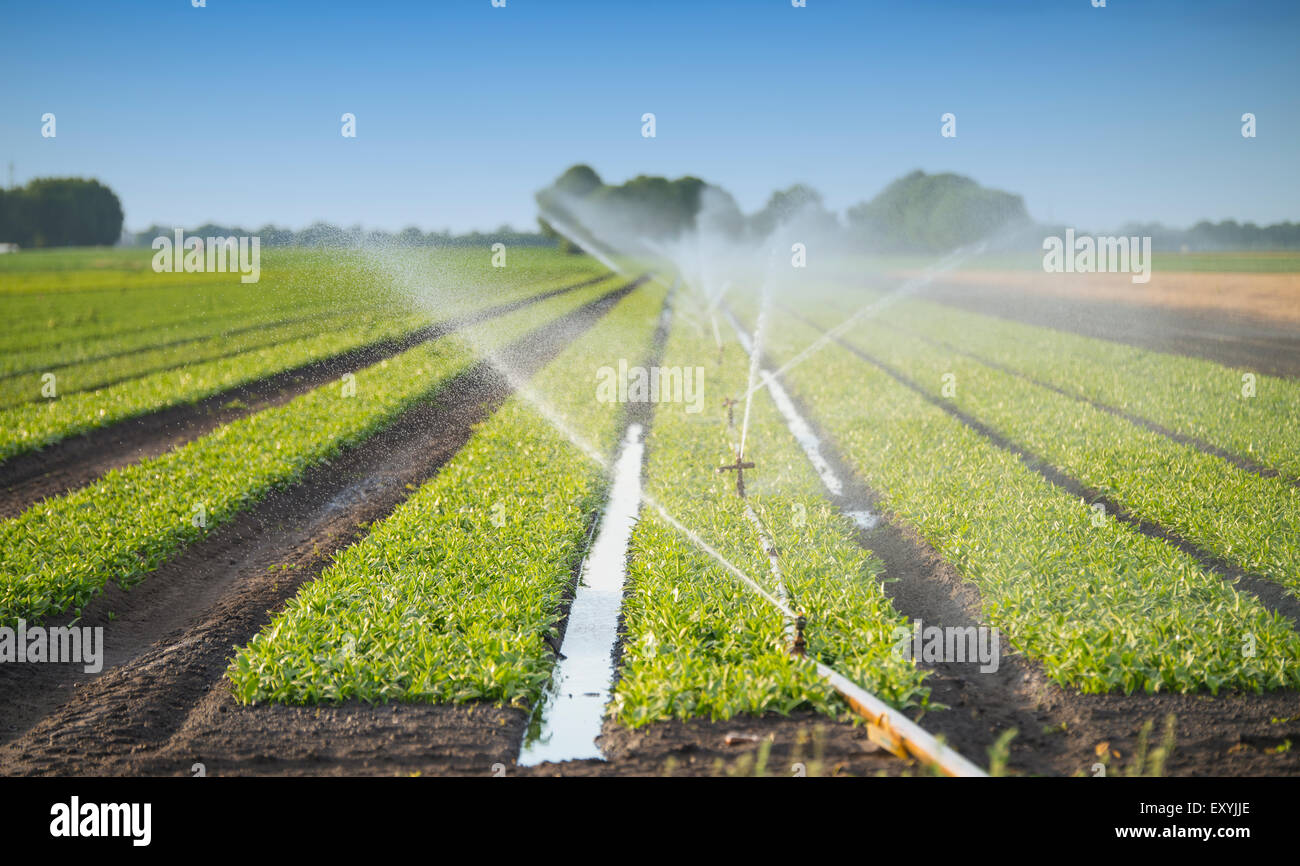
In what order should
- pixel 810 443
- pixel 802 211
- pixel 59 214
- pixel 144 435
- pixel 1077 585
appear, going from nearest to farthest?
pixel 1077 585, pixel 810 443, pixel 144 435, pixel 59 214, pixel 802 211

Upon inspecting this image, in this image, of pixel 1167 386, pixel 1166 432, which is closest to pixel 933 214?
pixel 1167 386

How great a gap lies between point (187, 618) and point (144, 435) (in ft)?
29.1

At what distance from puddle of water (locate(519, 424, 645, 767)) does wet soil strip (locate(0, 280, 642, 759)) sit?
5.21ft

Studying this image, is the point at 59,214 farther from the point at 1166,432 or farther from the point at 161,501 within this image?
the point at 1166,432

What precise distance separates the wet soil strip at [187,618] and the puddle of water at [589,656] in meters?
1.59

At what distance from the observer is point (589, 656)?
6.00 metres

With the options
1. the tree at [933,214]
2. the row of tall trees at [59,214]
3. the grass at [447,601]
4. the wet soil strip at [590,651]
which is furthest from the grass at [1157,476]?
the row of tall trees at [59,214]

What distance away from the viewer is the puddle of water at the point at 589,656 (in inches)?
189

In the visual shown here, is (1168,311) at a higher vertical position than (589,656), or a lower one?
higher

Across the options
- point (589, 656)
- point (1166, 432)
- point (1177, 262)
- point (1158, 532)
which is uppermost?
point (1177, 262)

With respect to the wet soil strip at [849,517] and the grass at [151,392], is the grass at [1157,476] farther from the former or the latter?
the grass at [151,392]

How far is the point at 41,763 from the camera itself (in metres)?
4.75

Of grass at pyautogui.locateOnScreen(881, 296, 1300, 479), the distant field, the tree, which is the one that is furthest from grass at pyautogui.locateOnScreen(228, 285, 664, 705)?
the tree

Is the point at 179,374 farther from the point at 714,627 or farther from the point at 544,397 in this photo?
the point at 714,627
